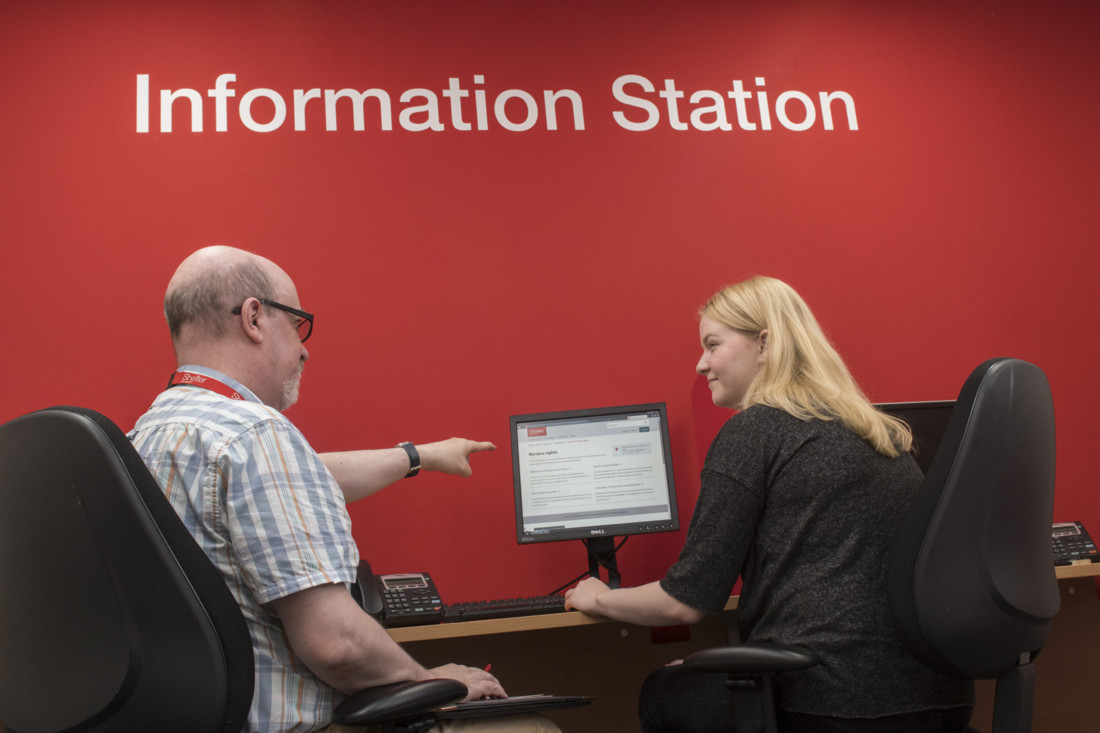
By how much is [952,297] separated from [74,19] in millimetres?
2918

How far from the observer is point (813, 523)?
1.53 meters

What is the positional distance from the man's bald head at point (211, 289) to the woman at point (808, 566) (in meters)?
0.91

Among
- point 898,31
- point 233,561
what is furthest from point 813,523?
point 898,31

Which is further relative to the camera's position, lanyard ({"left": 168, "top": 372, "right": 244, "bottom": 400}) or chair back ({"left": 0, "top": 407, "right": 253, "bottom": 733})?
lanyard ({"left": 168, "top": 372, "right": 244, "bottom": 400})

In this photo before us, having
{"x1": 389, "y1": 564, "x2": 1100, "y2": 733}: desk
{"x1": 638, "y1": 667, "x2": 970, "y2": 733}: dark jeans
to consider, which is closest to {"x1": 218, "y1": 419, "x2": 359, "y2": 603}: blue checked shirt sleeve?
{"x1": 638, "y1": 667, "x2": 970, "y2": 733}: dark jeans

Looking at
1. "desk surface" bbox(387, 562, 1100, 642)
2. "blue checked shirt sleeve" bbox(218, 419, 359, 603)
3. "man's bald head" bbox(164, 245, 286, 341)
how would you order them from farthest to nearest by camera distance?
"desk surface" bbox(387, 562, 1100, 642) < "man's bald head" bbox(164, 245, 286, 341) < "blue checked shirt sleeve" bbox(218, 419, 359, 603)

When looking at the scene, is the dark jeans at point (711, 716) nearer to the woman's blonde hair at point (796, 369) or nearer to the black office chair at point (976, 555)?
the black office chair at point (976, 555)

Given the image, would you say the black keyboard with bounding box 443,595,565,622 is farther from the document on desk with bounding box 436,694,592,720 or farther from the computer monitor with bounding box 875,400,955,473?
the computer monitor with bounding box 875,400,955,473

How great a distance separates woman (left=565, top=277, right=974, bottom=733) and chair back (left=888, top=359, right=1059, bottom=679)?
0.08 m

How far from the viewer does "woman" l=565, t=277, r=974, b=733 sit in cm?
144

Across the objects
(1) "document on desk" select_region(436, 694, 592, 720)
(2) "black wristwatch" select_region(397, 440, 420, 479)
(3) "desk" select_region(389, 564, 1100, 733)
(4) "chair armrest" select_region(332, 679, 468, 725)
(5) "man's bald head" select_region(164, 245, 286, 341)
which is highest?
(5) "man's bald head" select_region(164, 245, 286, 341)

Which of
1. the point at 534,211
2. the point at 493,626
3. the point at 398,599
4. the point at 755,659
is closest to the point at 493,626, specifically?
the point at 493,626

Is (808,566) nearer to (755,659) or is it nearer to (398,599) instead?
(755,659)

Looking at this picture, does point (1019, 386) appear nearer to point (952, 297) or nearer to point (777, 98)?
point (952, 297)
